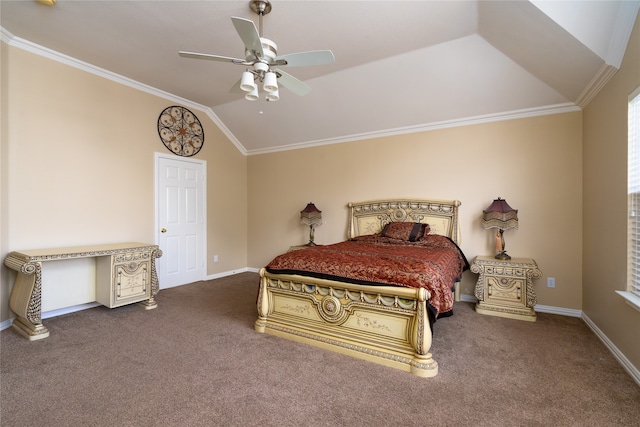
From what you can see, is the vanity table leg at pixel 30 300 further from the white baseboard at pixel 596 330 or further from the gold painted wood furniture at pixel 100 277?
the white baseboard at pixel 596 330

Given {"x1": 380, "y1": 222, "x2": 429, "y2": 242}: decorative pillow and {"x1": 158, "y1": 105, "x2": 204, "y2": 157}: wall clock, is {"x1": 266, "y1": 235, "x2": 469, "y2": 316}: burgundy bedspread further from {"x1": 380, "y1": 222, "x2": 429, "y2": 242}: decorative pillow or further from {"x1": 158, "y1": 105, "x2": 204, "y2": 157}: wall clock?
{"x1": 158, "y1": 105, "x2": 204, "y2": 157}: wall clock

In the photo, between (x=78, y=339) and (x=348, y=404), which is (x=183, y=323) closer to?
(x=78, y=339)

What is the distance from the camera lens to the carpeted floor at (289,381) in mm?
1749

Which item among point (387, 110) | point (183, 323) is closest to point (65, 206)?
point (183, 323)

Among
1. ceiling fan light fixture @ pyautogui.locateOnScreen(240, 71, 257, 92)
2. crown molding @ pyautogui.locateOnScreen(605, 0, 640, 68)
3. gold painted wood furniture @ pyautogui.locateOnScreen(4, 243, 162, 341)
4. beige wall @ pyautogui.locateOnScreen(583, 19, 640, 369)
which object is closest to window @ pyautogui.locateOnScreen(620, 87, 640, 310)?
beige wall @ pyautogui.locateOnScreen(583, 19, 640, 369)

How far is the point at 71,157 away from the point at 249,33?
304 cm

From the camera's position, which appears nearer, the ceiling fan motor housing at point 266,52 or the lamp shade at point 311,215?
the ceiling fan motor housing at point 266,52

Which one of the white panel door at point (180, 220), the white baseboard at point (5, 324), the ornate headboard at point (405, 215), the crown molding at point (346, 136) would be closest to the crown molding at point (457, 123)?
the crown molding at point (346, 136)

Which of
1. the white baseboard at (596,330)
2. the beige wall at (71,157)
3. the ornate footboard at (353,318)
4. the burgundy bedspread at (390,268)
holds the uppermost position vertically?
the beige wall at (71,157)

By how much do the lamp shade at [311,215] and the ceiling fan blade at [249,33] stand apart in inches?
122

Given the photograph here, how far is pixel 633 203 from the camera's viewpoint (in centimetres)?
228

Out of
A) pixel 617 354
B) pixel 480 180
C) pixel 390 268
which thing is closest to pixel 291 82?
pixel 390 268

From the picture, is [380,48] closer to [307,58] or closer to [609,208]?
[307,58]

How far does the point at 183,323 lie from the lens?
3225 millimetres
